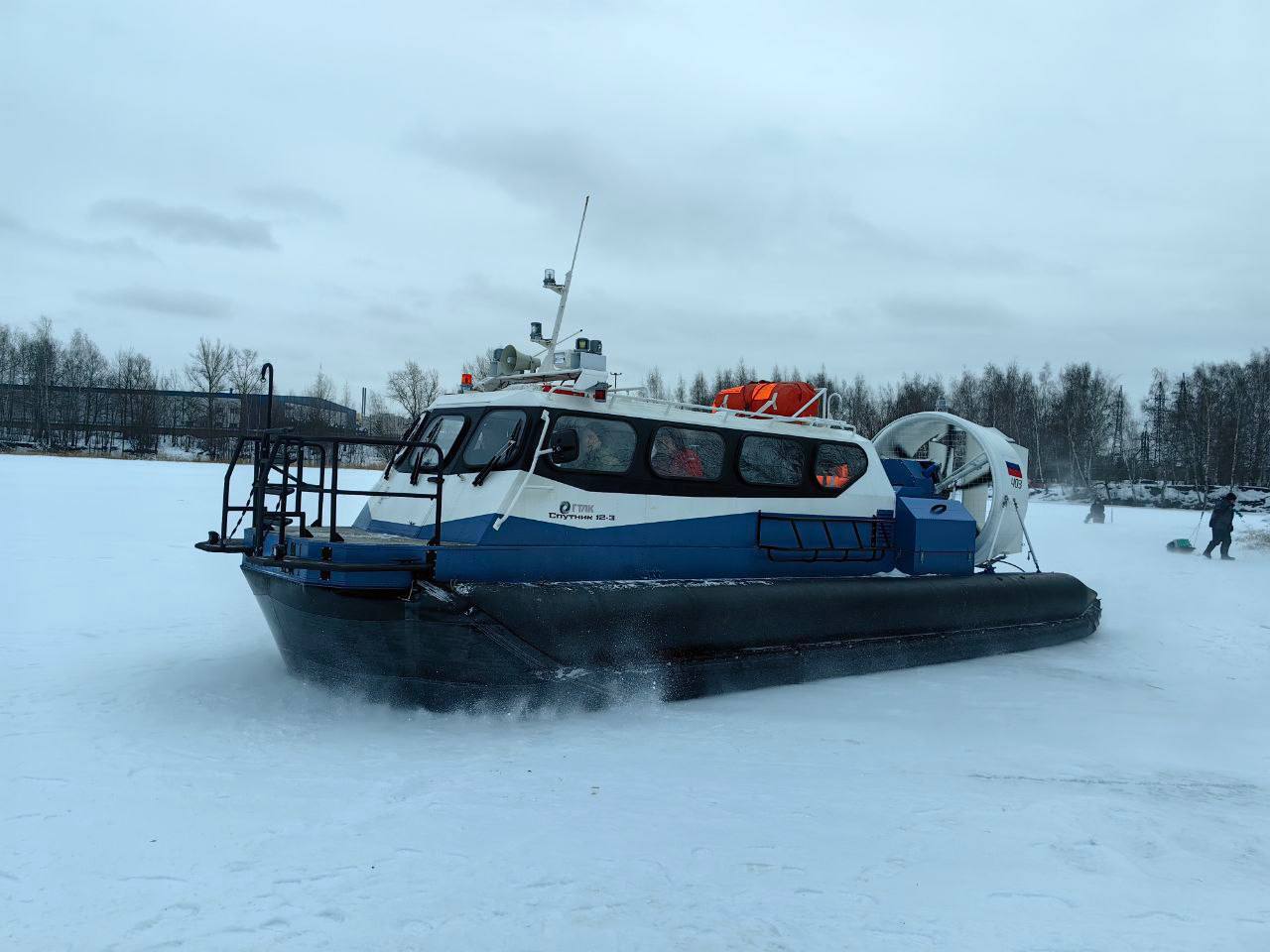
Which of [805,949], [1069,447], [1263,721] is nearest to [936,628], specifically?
[1263,721]

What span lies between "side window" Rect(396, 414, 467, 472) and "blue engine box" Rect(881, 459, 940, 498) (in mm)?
4265

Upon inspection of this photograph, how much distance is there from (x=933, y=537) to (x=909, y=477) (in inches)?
38.2

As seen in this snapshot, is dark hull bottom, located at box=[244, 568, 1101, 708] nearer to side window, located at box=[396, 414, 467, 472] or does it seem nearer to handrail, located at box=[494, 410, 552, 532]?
handrail, located at box=[494, 410, 552, 532]

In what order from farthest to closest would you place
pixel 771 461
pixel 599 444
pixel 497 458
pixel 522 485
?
1. pixel 771 461
2. pixel 599 444
3. pixel 497 458
4. pixel 522 485

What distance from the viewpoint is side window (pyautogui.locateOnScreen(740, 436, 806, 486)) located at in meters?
6.93

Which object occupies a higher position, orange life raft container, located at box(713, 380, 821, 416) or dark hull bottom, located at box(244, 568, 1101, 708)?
orange life raft container, located at box(713, 380, 821, 416)

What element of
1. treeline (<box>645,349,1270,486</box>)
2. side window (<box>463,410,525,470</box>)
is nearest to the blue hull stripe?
side window (<box>463,410,525,470</box>)

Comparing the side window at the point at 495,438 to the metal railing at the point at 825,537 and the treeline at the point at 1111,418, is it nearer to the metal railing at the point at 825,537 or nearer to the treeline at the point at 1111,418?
the metal railing at the point at 825,537

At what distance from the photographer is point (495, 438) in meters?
5.99

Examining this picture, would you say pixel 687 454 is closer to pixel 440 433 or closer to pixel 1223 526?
pixel 440 433

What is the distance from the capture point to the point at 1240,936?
3105 mm

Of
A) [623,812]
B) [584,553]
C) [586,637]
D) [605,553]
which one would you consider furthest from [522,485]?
[623,812]

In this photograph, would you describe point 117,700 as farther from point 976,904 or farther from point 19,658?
point 976,904

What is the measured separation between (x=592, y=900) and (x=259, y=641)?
4777 millimetres
